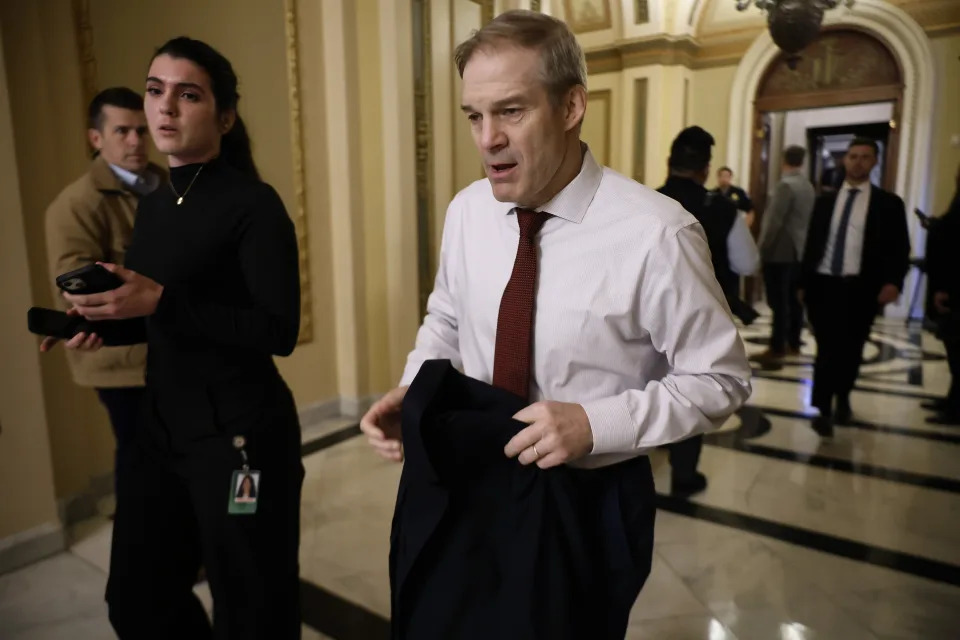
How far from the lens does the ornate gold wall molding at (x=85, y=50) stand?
2.70 m

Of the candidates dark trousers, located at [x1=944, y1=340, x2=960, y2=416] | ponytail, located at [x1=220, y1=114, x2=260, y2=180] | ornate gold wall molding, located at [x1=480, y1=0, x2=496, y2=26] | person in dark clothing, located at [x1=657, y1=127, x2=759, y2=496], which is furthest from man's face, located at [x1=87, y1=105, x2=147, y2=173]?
dark trousers, located at [x1=944, y1=340, x2=960, y2=416]

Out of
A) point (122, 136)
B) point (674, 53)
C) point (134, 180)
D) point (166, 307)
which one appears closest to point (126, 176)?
point (134, 180)

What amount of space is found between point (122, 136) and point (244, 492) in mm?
1452

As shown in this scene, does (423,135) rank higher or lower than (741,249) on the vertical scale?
higher

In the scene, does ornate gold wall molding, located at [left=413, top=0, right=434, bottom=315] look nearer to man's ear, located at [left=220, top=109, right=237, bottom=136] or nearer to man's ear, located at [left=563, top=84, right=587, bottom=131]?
man's ear, located at [left=220, top=109, right=237, bottom=136]

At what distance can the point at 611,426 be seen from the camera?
1.00 meters

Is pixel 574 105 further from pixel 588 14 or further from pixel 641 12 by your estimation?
pixel 588 14

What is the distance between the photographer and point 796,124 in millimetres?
9711

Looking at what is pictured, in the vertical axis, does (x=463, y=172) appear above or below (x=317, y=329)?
above

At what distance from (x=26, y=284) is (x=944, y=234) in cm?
428

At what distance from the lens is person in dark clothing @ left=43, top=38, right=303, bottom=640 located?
1.36 meters

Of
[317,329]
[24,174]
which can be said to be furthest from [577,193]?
[317,329]

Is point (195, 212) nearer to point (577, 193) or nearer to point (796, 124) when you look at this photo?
point (577, 193)

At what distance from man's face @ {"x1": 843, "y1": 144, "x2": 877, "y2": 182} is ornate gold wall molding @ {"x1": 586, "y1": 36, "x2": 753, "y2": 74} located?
5.80 meters
